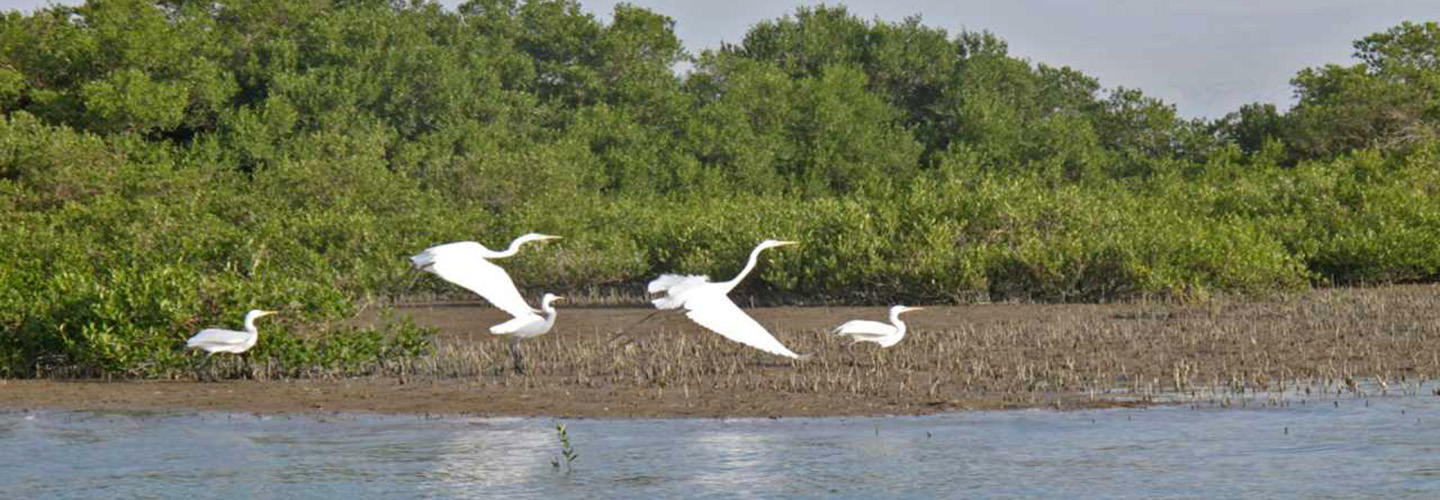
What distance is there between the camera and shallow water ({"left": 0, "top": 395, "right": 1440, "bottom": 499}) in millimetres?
10445

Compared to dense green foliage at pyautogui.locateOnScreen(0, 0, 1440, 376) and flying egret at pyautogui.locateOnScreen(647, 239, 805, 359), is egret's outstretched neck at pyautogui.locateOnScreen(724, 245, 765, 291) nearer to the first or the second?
flying egret at pyautogui.locateOnScreen(647, 239, 805, 359)

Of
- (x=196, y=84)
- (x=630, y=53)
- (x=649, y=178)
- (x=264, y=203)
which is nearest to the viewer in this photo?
(x=264, y=203)

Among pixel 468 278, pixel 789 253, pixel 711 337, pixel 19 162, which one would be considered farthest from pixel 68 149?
pixel 468 278

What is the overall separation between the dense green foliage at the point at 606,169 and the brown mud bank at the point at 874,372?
924mm

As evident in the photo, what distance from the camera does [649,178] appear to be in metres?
38.1

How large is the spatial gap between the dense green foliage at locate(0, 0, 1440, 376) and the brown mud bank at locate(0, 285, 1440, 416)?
3.03 ft

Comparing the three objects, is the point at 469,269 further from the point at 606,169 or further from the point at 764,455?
the point at 606,169

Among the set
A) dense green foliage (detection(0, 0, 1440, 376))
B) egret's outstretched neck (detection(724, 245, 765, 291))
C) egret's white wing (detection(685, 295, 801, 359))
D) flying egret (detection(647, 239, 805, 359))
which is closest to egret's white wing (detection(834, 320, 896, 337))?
egret's outstretched neck (detection(724, 245, 765, 291))

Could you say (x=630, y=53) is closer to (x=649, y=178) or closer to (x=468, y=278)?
(x=649, y=178)

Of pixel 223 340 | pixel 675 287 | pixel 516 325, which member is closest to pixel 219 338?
pixel 223 340

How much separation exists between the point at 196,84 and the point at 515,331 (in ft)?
69.2

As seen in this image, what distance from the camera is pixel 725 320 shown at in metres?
12.6

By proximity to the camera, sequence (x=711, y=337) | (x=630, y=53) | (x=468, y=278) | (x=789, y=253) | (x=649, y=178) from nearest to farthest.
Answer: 1. (x=468, y=278)
2. (x=711, y=337)
3. (x=789, y=253)
4. (x=649, y=178)
5. (x=630, y=53)

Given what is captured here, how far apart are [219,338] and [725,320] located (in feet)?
14.3
